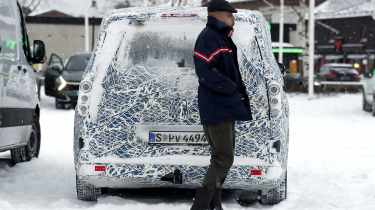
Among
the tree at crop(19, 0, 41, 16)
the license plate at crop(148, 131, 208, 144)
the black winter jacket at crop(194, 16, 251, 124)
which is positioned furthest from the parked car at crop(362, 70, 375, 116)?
the tree at crop(19, 0, 41, 16)

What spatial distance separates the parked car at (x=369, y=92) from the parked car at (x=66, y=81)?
25.6 ft

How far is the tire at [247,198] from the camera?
6984 millimetres

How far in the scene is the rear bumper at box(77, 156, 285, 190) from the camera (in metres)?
6.34

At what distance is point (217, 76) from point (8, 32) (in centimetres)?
339

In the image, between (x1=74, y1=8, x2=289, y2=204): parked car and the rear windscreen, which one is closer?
(x1=74, y1=8, x2=289, y2=204): parked car

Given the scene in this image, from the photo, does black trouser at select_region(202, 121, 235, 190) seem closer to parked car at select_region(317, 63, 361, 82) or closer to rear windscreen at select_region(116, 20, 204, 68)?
rear windscreen at select_region(116, 20, 204, 68)

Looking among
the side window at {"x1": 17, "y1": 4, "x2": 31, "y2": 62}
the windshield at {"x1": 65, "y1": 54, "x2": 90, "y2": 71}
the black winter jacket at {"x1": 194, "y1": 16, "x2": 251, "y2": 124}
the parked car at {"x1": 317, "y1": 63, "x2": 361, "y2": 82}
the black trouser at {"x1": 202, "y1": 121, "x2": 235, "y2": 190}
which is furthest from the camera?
the parked car at {"x1": 317, "y1": 63, "x2": 361, "y2": 82}

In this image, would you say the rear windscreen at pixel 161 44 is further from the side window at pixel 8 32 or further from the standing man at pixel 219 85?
the side window at pixel 8 32

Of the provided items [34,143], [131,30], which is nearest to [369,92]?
[34,143]

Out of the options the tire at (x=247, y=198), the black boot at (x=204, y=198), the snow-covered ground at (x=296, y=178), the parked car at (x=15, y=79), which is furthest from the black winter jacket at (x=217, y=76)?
the parked car at (x=15, y=79)

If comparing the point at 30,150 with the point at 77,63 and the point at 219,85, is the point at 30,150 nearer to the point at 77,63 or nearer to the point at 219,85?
the point at 219,85

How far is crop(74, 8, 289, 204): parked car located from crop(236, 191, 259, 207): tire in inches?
17.1

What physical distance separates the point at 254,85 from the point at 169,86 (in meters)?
0.72

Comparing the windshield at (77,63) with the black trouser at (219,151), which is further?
the windshield at (77,63)
